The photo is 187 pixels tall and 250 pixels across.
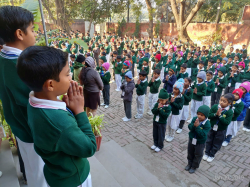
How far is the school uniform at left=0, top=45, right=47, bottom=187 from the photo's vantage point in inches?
58.8

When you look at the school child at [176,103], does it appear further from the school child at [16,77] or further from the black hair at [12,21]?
the black hair at [12,21]

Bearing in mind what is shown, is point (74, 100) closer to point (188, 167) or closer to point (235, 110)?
point (188, 167)

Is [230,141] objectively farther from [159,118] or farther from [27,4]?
[27,4]

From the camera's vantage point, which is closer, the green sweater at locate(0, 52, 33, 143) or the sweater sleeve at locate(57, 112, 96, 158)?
the sweater sleeve at locate(57, 112, 96, 158)

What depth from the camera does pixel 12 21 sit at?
155cm

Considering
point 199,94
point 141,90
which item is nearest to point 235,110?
point 199,94

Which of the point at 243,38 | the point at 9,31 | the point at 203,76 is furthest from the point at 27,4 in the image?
the point at 243,38

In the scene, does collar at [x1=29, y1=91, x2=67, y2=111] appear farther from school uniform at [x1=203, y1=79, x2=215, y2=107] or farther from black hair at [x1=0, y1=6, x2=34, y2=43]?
school uniform at [x1=203, y1=79, x2=215, y2=107]

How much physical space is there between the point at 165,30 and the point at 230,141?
18342 millimetres

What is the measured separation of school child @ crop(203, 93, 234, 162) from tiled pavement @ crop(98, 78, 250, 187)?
262 mm

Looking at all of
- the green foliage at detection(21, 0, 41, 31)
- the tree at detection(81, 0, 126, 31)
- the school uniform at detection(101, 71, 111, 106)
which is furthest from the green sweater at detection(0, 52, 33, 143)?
the tree at detection(81, 0, 126, 31)

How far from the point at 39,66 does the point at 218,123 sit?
386cm

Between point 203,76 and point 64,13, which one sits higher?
point 64,13

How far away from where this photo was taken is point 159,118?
4035 mm
